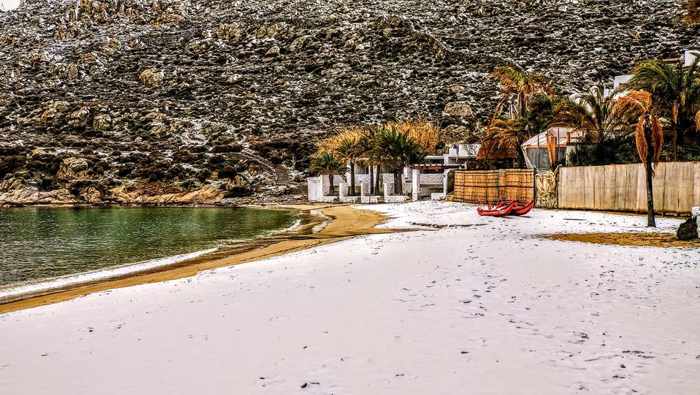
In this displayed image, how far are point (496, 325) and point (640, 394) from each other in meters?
2.01

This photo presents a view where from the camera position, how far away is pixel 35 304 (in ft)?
31.7

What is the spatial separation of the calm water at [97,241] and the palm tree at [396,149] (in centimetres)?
1457

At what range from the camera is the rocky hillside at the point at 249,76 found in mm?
55031

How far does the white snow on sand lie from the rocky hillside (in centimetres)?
4093

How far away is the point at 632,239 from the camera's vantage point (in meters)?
12.9

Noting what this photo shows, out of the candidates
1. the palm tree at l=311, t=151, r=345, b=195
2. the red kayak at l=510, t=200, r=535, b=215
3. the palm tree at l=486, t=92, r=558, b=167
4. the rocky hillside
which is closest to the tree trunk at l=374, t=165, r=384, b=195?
the palm tree at l=311, t=151, r=345, b=195

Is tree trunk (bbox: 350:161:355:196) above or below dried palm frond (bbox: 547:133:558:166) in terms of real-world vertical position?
below

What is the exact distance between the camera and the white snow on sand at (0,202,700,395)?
15.7ft

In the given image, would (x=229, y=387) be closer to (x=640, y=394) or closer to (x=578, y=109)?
(x=640, y=394)

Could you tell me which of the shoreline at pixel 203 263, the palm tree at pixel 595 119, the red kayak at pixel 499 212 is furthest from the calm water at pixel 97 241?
the palm tree at pixel 595 119

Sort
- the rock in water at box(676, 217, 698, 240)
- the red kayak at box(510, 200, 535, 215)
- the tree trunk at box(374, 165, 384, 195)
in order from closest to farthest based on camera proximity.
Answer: the rock in water at box(676, 217, 698, 240)
the red kayak at box(510, 200, 535, 215)
the tree trunk at box(374, 165, 384, 195)

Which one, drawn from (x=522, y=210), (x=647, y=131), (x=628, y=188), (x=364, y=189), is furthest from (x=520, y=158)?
(x=647, y=131)

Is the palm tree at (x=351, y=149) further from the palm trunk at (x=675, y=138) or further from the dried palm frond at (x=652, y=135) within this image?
the dried palm frond at (x=652, y=135)

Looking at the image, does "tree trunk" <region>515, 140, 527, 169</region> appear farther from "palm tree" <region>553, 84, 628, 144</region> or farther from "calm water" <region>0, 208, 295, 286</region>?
"calm water" <region>0, 208, 295, 286</region>
